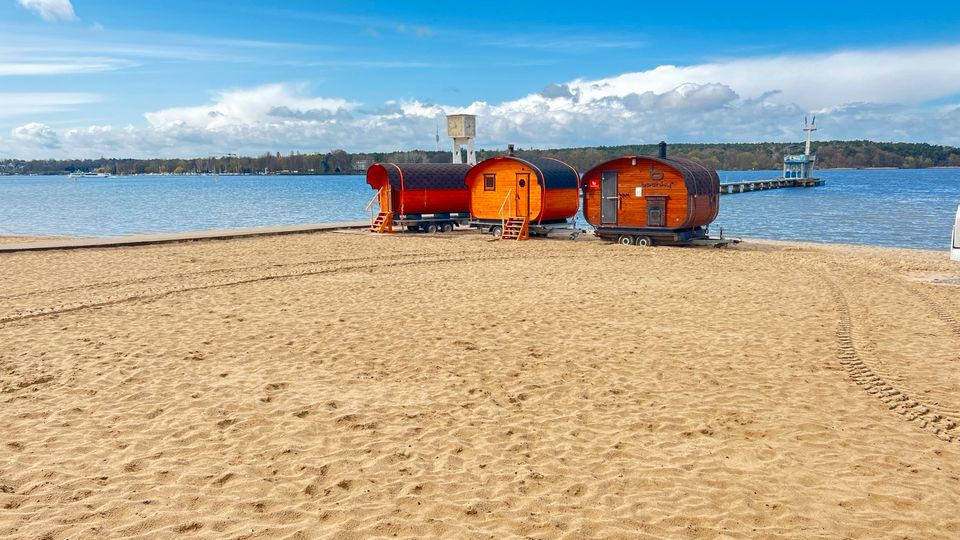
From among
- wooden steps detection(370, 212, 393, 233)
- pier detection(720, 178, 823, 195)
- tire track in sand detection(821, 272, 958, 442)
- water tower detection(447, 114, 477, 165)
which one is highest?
water tower detection(447, 114, 477, 165)

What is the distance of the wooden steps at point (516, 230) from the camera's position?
25125 mm

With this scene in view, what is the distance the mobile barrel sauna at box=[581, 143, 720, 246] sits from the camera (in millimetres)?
22219

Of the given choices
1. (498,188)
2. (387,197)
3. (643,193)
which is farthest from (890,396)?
(387,197)

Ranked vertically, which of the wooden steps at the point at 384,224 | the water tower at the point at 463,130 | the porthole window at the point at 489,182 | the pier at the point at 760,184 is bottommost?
the pier at the point at 760,184

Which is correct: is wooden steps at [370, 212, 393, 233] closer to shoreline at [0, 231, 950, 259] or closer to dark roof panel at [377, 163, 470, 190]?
shoreline at [0, 231, 950, 259]

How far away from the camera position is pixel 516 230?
25.5 m

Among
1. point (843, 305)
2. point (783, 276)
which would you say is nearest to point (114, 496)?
point (843, 305)

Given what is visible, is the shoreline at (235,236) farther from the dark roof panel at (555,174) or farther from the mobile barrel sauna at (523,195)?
the dark roof panel at (555,174)

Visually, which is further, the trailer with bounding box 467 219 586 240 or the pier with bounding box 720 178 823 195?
the pier with bounding box 720 178 823 195

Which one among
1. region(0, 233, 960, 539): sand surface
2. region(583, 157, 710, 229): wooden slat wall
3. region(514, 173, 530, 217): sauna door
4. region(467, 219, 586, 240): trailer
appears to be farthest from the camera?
region(467, 219, 586, 240): trailer

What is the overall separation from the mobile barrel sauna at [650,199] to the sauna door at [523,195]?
6.65 feet

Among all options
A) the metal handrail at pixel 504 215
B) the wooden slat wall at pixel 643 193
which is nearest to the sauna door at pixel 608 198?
the wooden slat wall at pixel 643 193

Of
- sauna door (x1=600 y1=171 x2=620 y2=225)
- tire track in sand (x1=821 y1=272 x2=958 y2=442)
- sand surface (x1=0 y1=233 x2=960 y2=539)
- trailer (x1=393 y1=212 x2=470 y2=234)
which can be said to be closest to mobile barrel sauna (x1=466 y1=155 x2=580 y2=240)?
sauna door (x1=600 y1=171 x2=620 y2=225)

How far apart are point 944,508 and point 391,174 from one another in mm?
24014
